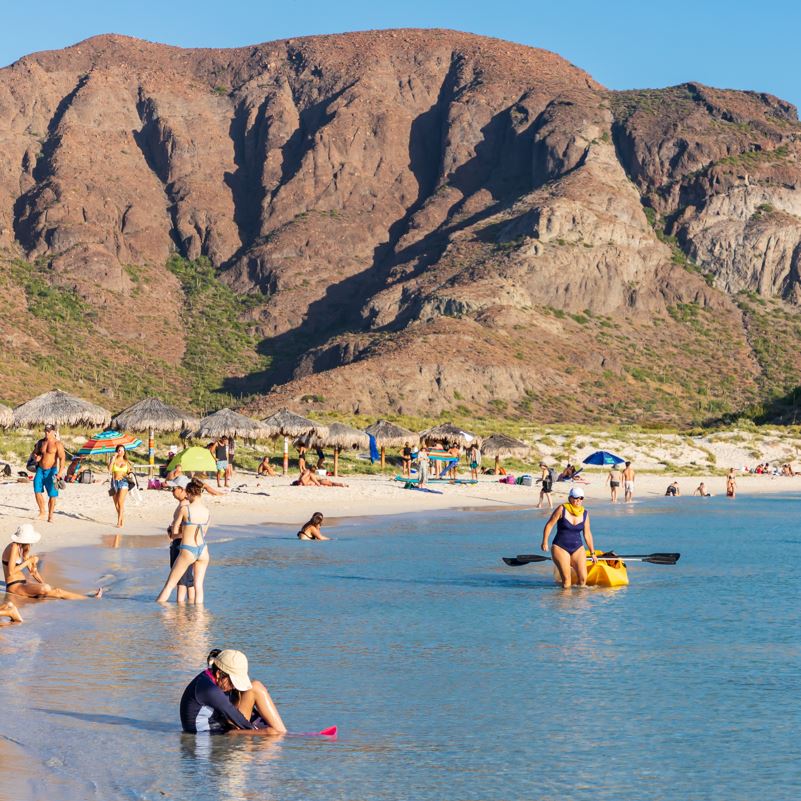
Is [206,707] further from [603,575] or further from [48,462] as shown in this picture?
[48,462]

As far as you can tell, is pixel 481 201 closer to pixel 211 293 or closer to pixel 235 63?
pixel 211 293

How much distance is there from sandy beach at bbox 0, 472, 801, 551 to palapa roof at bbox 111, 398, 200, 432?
295 centimetres

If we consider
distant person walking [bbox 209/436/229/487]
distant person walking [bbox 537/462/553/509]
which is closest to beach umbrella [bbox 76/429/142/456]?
distant person walking [bbox 209/436/229/487]

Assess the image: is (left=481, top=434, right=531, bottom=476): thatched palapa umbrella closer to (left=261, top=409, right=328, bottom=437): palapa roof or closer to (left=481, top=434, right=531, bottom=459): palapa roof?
(left=481, top=434, right=531, bottom=459): palapa roof

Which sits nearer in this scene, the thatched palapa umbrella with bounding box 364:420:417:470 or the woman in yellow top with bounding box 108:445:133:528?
the woman in yellow top with bounding box 108:445:133:528

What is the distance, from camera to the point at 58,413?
37.9 metres

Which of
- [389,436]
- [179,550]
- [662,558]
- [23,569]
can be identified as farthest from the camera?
[389,436]

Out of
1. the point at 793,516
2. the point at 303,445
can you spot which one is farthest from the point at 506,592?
the point at 303,445

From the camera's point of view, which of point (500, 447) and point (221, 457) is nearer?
point (221, 457)

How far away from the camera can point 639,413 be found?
85938 mm

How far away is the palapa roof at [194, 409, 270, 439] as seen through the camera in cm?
4131

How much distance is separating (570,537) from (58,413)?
24.5 meters

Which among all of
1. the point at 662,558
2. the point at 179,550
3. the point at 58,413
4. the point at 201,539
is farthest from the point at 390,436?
the point at 201,539

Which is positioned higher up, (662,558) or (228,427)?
(228,427)
